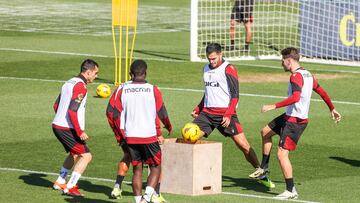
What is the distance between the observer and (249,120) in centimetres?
2375

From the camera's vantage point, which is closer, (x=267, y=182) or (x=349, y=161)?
(x=267, y=182)

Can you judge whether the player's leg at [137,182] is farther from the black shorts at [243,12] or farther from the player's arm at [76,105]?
the black shorts at [243,12]

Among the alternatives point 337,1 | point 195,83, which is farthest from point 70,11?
point 195,83

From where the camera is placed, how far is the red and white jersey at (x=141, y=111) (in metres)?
14.8

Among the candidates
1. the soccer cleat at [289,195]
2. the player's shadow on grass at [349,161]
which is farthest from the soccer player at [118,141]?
the player's shadow on grass at [349,161]

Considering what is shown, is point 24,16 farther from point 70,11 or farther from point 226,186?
point 226,186

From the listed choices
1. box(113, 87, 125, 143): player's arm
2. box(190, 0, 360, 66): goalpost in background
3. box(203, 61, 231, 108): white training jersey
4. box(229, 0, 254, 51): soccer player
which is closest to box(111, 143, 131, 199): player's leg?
box(113, 87, 125, 143): player's arm

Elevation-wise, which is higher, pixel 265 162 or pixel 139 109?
pixel 139 109

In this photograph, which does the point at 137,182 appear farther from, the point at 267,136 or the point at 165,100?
the point at 165,100

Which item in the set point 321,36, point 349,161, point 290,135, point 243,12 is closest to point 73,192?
point 290,135

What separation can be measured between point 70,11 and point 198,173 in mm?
33944

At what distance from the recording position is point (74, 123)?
1619cm

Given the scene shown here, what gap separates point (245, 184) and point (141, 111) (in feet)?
11.1

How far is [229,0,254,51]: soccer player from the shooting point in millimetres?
36125
